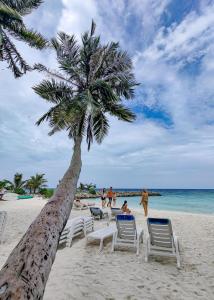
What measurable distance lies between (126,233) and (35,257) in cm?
452

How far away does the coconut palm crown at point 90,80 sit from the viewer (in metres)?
8.73

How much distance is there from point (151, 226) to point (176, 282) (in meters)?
1.59

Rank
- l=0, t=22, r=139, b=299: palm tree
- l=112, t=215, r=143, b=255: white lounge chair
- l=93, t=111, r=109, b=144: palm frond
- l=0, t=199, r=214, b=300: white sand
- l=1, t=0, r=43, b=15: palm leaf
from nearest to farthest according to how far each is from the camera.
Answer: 1. l=0, t=199, r=214, b=300: white sand
2. l=0, t=22, r=139, b=299: palm tree
3. l=112, t=215, r=143, b=255: white lounge chair
4. l=93, t=111, r=109, b=144: palm frond
5. l=1, t=0, r=43, b=15: palm leaf

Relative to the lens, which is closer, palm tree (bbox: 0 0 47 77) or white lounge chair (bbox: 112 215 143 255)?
white lounge chair (bbox: 112 215 143 255)

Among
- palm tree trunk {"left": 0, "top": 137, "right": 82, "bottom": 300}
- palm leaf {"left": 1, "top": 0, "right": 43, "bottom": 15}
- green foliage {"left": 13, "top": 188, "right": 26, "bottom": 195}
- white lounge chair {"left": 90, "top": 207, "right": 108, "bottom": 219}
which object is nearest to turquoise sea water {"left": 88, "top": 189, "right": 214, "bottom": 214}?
white lounge chair {"left": 90, "top": 207, "right": 108, "bottom": 219}

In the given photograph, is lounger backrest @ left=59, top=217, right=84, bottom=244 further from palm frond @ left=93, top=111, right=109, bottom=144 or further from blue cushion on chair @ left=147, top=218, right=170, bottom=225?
palm frond @ left=93, top=111, right=109, bottom=144

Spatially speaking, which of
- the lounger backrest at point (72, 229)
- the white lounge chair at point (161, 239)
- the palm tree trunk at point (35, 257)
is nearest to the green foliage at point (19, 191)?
the lounger backrest at point (72, 229)

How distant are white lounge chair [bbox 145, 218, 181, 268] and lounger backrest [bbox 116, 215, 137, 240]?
66 centimetres

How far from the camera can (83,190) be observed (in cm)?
4897

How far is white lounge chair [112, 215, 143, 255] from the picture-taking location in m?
6.40

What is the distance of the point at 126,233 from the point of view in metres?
6.53

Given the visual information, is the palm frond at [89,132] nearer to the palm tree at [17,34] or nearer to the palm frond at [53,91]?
the palm frond at [53,91]

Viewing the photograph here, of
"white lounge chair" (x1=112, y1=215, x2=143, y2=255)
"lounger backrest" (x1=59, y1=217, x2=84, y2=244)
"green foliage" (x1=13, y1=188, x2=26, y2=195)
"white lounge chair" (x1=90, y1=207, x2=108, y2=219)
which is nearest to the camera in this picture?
"white lounge chair" (x1=112, y1=215, x2=143, y2=255)

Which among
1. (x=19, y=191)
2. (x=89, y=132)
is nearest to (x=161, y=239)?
(x=89, y=132)
